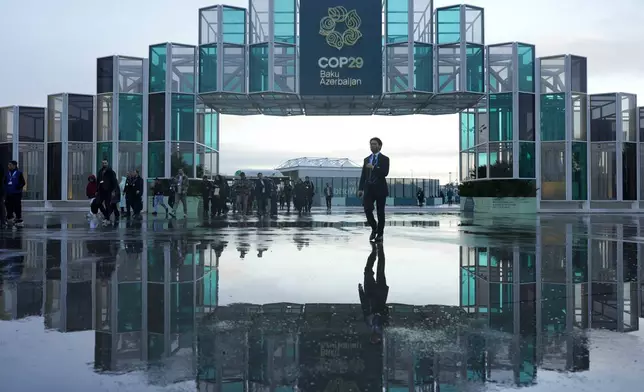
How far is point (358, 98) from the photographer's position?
26781 millimetres

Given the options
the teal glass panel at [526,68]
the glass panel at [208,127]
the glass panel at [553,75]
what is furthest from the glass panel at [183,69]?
the glass panel at [553,75]

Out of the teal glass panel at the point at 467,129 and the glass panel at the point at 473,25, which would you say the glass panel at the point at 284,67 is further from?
the teal glass panel at the point at 467,129

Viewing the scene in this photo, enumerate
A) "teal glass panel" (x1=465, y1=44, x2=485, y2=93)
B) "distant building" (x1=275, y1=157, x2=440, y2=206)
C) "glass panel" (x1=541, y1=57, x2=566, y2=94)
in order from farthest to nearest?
"distant building" (x1=275, y1=157, x2=440, y2=206)
"glass panel" (x1=541, y1=57, x2=566, y2=94)
"teal glass panel" (x1=465, y1=44, x2=485, y2=93)

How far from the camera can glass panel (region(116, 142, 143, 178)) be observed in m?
27.7

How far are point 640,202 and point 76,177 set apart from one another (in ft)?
94.2

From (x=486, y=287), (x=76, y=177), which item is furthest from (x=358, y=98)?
(x=486, y=287)

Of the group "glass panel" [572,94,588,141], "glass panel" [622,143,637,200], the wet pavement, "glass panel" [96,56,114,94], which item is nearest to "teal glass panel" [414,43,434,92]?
"glass panel" [572,94,588,141]

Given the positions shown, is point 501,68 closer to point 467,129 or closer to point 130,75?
point 467,129

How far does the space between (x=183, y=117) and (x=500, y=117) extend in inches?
563

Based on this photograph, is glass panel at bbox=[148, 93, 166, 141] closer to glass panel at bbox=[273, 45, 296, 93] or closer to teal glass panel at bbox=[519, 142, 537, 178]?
glass panel at bbox=[273, 45, 296, 93]

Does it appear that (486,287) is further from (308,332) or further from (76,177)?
(76,177)

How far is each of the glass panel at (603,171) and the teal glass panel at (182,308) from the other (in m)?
28.3

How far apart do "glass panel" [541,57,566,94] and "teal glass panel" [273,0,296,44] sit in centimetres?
1224

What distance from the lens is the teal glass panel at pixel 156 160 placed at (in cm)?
2680
